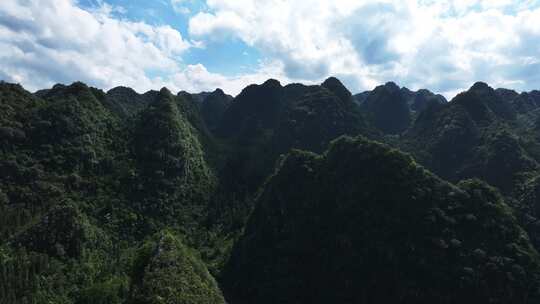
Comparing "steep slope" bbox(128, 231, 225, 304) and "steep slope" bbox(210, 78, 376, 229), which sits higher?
"steep slope" bbox(210, 78, 376, 229)

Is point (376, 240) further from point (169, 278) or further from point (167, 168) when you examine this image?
point (167, 168)

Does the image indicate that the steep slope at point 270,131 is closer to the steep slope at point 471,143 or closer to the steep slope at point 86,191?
the steep slope at point 86,191

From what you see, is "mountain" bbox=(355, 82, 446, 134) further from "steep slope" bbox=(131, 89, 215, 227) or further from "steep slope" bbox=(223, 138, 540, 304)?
"steep slope" bbox=(223, 138, 540, 304)

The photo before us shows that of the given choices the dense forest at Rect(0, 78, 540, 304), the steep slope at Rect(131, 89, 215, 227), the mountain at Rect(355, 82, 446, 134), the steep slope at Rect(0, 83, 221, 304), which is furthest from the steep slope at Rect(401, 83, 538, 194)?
the steep slope at Rect(0, 83, 221, 304)

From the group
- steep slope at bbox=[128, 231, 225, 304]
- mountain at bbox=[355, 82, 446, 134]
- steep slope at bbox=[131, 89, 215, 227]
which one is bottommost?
steep slope at bbox=[128, 231, 225, 304]

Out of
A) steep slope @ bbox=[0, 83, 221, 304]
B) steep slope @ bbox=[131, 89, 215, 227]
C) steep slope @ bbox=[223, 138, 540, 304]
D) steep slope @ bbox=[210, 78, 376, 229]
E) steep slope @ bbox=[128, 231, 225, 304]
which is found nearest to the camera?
steep slope @ bbox=[128, 231, 225, 304]

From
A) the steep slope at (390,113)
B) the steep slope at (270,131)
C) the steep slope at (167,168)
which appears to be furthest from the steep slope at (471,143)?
the steep slope at (167,168)
